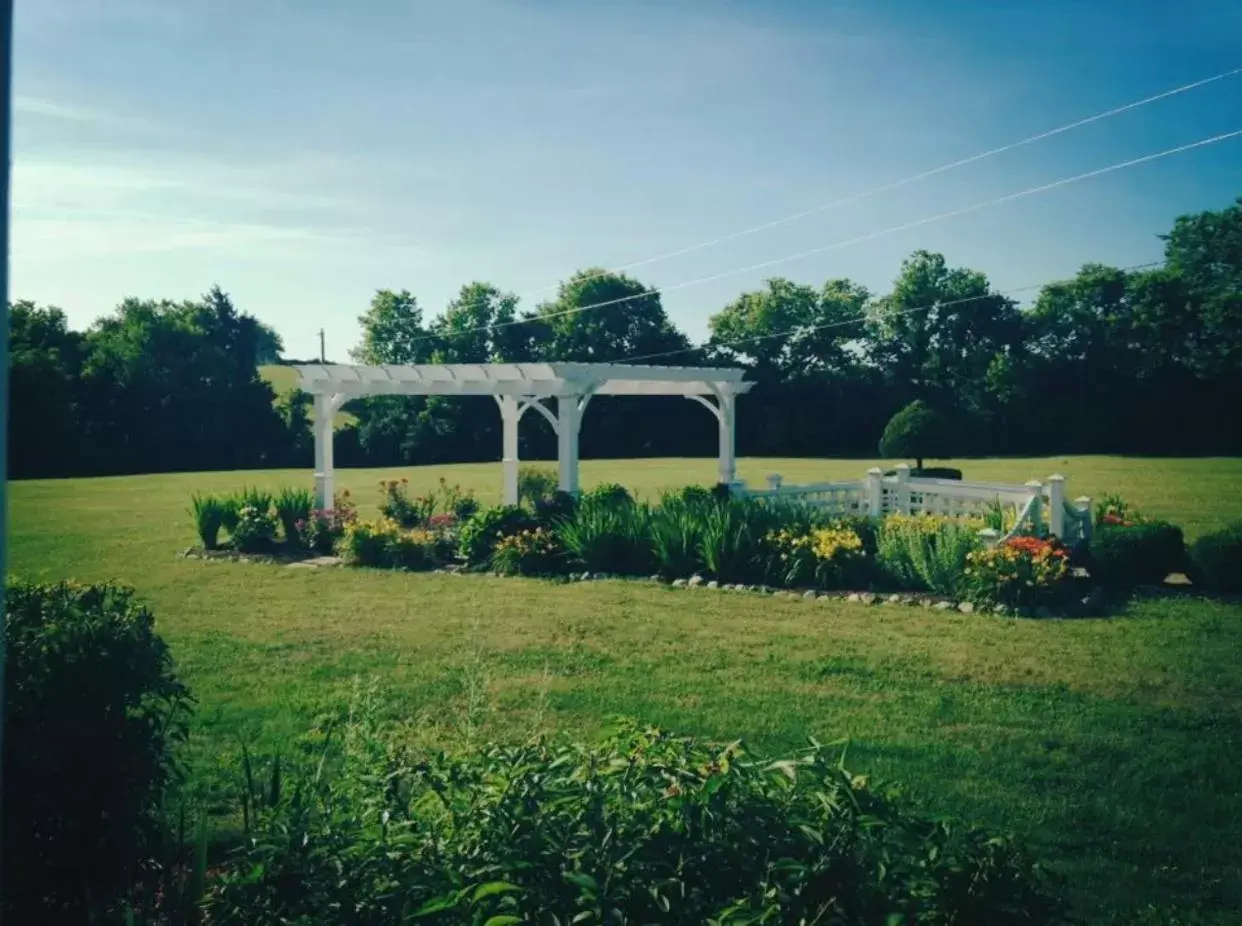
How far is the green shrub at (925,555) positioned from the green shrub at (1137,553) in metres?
0.81

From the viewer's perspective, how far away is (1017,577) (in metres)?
6.24

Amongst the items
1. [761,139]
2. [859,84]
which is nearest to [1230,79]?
[859,84]

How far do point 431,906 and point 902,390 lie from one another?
8530 mm

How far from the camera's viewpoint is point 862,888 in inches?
62.9

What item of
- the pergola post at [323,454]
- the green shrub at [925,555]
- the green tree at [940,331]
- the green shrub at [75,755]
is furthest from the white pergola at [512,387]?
the green shrub at [75,755]

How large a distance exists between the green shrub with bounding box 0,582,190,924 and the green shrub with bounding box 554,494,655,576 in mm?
5547

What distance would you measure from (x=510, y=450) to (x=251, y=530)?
255 centimetres

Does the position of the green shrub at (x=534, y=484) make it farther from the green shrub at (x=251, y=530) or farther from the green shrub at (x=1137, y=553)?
the green shrub at (x=1137, y=553)

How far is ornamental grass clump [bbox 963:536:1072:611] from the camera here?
621 cm

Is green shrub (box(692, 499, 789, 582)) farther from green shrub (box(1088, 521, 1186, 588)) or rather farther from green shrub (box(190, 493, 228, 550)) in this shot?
green shrub (box(190, 493, 228, 550))

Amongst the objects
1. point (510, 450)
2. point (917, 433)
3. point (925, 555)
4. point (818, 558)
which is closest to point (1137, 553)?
point (925, 555)

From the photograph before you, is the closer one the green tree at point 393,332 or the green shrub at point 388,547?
the green shrub at point 388,547

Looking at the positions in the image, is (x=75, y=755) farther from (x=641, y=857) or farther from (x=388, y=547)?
(x=388, y=547)

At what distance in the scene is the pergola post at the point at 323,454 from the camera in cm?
985
